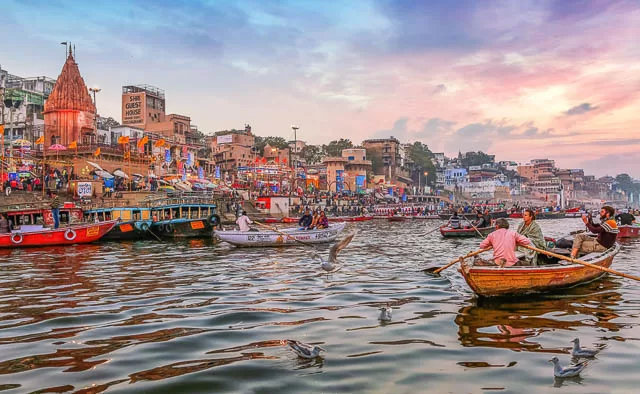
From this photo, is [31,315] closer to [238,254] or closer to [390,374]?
[390,374]

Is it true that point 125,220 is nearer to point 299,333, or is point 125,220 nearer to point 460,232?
point 460,232

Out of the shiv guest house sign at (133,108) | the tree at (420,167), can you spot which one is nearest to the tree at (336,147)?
the tree at (420,167)

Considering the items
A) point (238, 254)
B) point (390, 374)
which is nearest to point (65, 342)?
point (390, 374)

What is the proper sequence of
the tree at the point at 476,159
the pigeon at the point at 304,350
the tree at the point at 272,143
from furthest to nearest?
the tree at the point at 476,159, the tree at the point at 272,143, the pigeon at the point at 304,350

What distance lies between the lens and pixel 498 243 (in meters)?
8.84

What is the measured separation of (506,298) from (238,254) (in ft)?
34.7

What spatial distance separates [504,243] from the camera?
8.77m

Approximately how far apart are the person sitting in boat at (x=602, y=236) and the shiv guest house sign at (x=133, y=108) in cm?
6044

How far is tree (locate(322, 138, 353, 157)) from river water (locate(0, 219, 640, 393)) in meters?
81.8

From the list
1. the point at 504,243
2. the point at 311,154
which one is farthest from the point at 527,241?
the point at 311,154

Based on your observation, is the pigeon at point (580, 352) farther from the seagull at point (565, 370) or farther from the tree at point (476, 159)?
the tree at point (476, 159)

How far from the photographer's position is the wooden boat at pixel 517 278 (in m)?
8.29

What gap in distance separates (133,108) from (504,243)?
63.4 metres

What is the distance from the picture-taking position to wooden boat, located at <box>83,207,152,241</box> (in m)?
24.1
